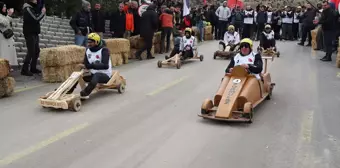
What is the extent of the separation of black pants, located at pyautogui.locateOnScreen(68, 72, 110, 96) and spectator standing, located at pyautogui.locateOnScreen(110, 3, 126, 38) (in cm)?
810

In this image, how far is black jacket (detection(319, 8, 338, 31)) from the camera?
51.2 ft

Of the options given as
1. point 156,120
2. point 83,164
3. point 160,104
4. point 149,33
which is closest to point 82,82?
point 160,104

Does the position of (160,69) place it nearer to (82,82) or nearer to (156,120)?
(82,82)

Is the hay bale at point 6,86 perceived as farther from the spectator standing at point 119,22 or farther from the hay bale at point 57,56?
the spectator standing at point 119,22

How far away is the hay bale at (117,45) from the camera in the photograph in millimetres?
14423

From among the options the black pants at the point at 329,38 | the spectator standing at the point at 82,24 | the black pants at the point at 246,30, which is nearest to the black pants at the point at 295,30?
the black pants at the point at 246,30

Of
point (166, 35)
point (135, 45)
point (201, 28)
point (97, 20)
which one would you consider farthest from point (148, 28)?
point (201, 28)

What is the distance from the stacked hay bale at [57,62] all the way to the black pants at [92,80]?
6.67 feet

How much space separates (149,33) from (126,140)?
1051 centimetres

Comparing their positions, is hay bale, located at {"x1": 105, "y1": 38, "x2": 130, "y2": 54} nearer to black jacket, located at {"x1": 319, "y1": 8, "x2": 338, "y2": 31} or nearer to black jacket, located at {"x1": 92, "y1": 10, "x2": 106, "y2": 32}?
black jacket, located at {"x1": 92, "y1": 10, "x2": 106, "y2": 32}

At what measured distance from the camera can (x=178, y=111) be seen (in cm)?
823

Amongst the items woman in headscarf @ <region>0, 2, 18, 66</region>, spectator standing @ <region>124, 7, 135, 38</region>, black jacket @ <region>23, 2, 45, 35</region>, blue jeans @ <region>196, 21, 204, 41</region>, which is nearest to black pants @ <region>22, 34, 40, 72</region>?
black jacket @ <region>23, 2, 45, 35</region>

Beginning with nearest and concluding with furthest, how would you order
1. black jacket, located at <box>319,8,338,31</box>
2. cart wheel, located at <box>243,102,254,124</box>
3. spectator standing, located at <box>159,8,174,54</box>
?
cart wheel, located at <box>243,102,254,124</box> < black jacket, located at <box>319,8,338,31</box> < spectator standing, located at <box>159,8,174,54</box>

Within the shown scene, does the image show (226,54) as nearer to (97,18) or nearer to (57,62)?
(97,18)
